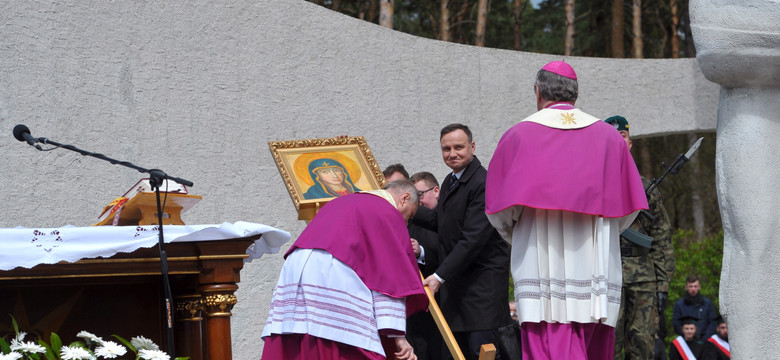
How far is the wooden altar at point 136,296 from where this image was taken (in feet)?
16.5

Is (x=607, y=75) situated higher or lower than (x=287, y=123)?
higher

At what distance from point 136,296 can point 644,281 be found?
3.03m

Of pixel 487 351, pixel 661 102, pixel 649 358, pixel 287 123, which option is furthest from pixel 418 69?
pixel 487 351

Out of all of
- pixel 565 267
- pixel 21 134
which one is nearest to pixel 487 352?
pixel 565 267

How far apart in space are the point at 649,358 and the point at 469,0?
1654 centimetres

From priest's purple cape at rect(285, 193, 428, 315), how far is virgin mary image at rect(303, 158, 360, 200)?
47.5 inches

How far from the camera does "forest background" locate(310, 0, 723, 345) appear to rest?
832 inches

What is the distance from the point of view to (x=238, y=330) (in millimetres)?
8039

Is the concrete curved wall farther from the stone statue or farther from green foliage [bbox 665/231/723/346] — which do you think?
green foliage [bbox 665/231/723/346]

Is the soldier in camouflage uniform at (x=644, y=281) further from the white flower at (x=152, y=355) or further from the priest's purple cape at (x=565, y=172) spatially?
the white flower at (x=152, y=355)

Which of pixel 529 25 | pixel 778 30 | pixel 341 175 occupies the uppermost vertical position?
pixel 529 25

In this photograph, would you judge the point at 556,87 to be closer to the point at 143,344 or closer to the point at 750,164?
the point at 750,164

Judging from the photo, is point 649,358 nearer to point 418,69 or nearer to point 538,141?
point 538,141

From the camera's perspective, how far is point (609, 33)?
21.5m
